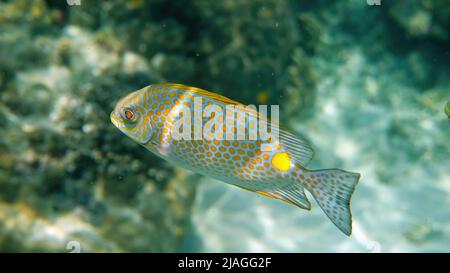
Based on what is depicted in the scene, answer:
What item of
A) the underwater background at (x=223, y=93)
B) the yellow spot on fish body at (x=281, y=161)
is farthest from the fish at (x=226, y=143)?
the underwater background at (x=223, y=93)

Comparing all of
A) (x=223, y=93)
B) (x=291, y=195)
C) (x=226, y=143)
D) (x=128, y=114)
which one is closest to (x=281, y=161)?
(x=291, y=195)

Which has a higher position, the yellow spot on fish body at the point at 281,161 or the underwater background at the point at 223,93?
the underwater background at the point at 223,93

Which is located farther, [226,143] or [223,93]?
[223,93]

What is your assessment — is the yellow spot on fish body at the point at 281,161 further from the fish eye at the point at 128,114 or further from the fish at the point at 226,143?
the fish eye at the point at 128,114

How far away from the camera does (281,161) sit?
2.30m

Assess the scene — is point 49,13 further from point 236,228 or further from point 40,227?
point 236,228

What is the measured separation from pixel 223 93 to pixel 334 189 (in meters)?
3.33

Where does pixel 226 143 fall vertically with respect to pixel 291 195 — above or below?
above

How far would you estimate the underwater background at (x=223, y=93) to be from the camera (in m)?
3.65

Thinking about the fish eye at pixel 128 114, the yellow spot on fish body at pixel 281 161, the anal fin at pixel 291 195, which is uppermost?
the fish eye at pixel 128 114

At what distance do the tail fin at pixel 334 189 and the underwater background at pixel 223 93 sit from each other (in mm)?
2312

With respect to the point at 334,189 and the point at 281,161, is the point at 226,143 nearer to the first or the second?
the point at 281,161

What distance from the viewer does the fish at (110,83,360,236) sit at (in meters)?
2.23

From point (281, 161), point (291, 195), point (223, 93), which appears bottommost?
point (291, 195)
